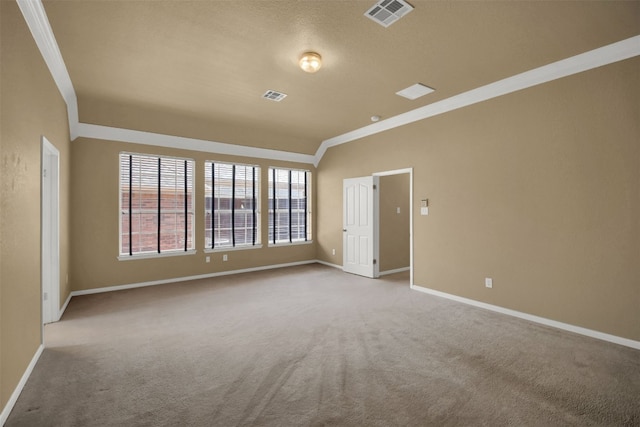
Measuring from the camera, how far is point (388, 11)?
8.16ft

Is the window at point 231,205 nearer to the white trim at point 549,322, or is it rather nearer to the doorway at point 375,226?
the doorway at point 375,226

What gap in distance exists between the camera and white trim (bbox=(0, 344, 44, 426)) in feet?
6.30

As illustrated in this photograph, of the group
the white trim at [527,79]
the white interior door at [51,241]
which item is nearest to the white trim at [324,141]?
the white trim at [527,79]

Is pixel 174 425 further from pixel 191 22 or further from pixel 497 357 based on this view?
pixel 191 22

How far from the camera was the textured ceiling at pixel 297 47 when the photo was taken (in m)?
2.49

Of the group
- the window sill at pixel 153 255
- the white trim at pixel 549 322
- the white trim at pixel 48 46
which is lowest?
the white trim at pixel 549 322

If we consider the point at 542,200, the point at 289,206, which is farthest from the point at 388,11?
the point at 289,206

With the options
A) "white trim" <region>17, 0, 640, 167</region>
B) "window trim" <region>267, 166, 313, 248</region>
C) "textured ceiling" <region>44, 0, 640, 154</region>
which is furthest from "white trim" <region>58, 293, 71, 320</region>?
"window trim" <region>267, 166, 313, 248</region>

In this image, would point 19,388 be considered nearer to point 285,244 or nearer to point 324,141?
point 285,244

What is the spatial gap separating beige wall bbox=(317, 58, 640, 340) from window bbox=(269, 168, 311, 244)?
3120 mm

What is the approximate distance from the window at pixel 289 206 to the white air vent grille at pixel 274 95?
2588 millimetres

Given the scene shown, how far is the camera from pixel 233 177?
640 centimetres

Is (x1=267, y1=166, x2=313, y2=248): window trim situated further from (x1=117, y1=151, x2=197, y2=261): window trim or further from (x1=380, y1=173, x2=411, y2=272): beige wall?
(x1=380, y1=173, x2=411, y2=272): beige wall

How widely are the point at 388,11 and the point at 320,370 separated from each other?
10.1 ft
